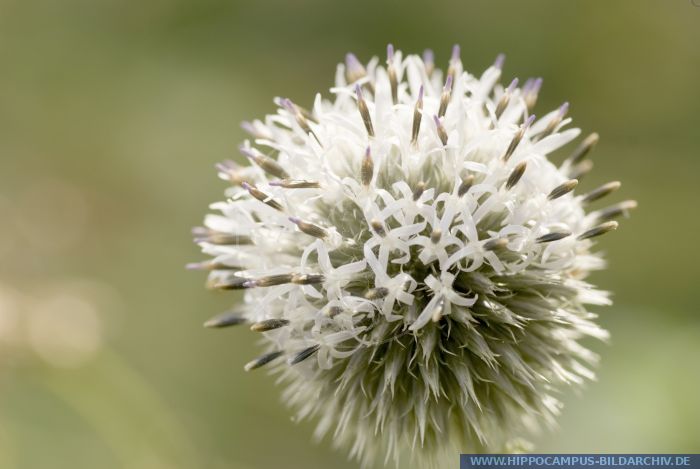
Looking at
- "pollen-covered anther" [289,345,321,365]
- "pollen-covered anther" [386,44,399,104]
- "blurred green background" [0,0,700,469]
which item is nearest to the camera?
"pollen-covered anther" [289,345,321,365]

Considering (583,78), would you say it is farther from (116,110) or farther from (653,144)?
(116,110)

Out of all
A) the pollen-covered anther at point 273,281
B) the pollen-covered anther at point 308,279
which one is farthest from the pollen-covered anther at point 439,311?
the pollen-covered anther at point 273,281

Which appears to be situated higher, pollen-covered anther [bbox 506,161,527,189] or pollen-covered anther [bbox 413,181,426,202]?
pollen-covered anther [bbox 506,161,527,189]

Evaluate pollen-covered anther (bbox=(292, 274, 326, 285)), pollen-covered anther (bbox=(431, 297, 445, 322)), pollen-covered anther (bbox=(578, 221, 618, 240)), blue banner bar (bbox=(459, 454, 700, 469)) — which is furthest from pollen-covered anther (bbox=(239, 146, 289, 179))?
blue banner bar (bbox=(459, 454, 700, 469))

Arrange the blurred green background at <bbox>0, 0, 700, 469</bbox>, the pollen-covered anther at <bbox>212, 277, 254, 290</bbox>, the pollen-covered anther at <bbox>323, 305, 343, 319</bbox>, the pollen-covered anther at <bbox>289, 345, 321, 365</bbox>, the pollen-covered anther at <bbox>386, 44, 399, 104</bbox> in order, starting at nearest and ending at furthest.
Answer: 1. the pollen-covered anther at <bbox>323, 305, 343, 319</bbox>
2. the pollen-covered anther at <bbox>289, 345, 321, 365</bbox>
3. the pollen-covered anther at <bbox>212, 277, 254, 290</bbox>
4. the pollen-covered anther at <bbox>386, 44, 399, 104</bbox>
5. the blurred green background at <bbox>0, 0, 700, 469</bbox>

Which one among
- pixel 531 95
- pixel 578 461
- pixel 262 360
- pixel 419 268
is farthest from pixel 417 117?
pixel 578 461

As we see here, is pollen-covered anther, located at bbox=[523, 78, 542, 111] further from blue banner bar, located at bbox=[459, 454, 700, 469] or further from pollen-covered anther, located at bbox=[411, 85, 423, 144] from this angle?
blue banner bar, located at bbox=[459, 454, 700, 469]

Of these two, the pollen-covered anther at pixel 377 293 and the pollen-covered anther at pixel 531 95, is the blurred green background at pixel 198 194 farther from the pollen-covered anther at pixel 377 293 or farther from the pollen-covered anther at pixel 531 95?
the pollen-covered anther at pixel 377 293

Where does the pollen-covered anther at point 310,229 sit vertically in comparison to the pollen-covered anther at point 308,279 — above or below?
above
